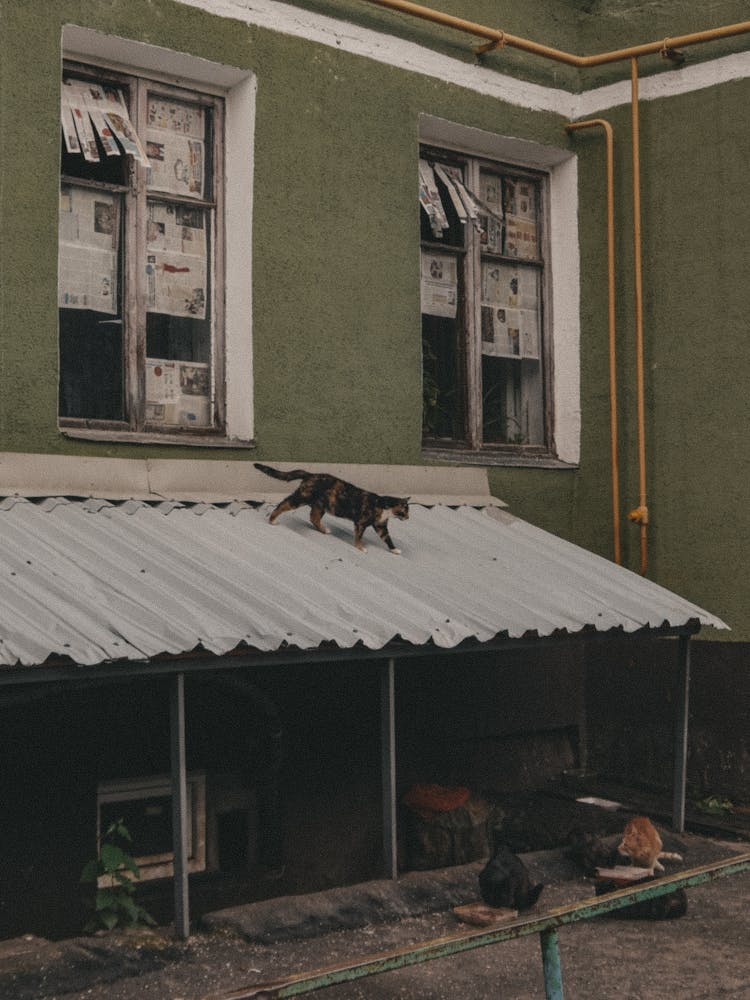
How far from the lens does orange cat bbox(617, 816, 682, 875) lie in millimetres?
7500

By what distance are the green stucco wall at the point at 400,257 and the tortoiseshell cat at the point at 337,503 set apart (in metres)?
0.66

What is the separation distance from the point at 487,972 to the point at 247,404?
13.0ft

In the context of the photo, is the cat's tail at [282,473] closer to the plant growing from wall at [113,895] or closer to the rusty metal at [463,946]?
the plant growing from wall at [113,895]

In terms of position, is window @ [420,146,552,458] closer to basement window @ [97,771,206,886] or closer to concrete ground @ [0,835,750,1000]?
basement window @ [97,771,206,886]

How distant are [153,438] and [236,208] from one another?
1.71 meters

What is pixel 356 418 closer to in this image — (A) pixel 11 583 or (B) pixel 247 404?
(B) pixel 247 404

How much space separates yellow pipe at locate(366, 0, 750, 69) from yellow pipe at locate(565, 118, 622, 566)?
49 cm

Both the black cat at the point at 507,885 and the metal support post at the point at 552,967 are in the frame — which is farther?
the black cat at the point at 507,885

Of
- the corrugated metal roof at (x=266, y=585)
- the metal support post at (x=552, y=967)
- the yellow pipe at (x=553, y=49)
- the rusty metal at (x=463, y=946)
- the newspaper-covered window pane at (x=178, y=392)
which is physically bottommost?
the metal support post at (x=552, y=967)

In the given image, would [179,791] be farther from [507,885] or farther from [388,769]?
[507,885]

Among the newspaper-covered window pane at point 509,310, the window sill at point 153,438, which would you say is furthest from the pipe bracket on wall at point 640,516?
the window sill at point 153,438

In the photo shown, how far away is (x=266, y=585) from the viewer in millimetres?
6801

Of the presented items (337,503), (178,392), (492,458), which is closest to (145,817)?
(337,503)

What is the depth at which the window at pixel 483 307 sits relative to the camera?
9.82 meters
